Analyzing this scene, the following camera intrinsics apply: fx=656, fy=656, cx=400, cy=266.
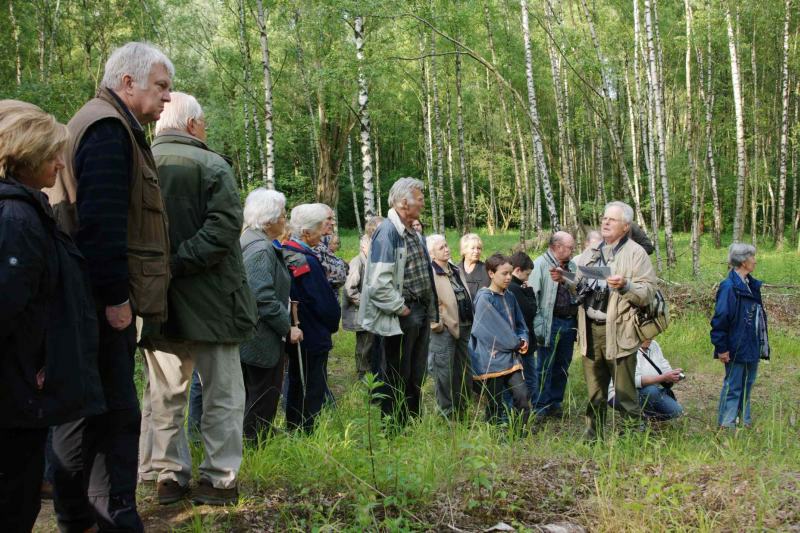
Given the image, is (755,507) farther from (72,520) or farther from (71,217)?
(71,217)

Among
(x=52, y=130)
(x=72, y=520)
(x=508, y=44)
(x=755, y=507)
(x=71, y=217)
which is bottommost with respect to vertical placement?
(x=755, y=507)

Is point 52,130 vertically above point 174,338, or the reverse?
point 52,130

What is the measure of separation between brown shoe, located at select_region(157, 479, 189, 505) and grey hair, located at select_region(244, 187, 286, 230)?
6.11 ft

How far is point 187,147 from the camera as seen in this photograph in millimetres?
3383

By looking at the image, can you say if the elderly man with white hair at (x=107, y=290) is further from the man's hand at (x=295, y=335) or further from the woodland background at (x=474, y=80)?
the woodland background at (x=474, y=80)

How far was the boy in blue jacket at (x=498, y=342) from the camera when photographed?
5.68m

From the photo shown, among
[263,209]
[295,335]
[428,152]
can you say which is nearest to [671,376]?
[295,335]

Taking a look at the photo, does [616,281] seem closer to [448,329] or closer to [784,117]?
[448,329]

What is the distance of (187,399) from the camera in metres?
3.36

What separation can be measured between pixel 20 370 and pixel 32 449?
29 centimetres

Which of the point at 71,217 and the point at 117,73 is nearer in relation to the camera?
the point at 71,217

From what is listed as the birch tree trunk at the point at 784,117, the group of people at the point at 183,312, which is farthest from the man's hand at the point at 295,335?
the birch tree trunk at the point at 784,117

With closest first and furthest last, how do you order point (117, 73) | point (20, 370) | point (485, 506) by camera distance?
point (20, 370) < point (117, 73) < point (485, 506)

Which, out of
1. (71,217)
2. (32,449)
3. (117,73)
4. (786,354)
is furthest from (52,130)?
(786,354)
